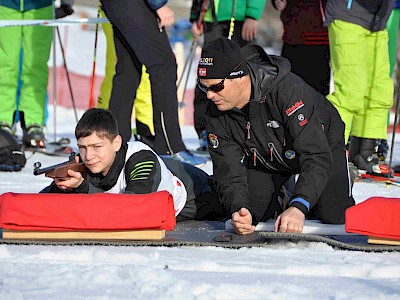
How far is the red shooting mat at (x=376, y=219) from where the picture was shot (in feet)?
12.5

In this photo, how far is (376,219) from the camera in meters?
3.83

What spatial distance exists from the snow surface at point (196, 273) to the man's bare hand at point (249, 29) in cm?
346

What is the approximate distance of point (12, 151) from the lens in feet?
21.1

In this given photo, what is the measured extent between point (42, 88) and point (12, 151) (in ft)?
4.45

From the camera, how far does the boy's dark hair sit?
420 centimetres

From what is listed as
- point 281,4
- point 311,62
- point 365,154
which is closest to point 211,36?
point 281,4

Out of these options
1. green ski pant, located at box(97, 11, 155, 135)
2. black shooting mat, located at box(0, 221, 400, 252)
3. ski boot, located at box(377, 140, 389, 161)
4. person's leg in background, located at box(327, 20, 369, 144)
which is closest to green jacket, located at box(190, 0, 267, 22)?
green ski pant, located at box(97, 11, 155, 135)

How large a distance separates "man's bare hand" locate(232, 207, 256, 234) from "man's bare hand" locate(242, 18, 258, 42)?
10.6ft

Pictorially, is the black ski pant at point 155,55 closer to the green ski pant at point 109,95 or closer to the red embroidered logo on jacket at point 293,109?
the green ski pant at point 109,95

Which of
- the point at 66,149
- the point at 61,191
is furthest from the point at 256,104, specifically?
the point at 66,149

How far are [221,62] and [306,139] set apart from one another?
1.74ft

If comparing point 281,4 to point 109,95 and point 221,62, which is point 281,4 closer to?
point 109,95

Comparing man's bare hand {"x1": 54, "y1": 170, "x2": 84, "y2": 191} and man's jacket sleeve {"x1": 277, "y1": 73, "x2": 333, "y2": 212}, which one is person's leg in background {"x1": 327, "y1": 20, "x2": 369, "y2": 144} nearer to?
man's jacket sleeve {"x1": 277, "y1": 73, "x2": 333, "y2": 212}

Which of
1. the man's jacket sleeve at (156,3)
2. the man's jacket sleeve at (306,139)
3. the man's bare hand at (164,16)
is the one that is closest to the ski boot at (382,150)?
the man's bare hand at (164,16)
